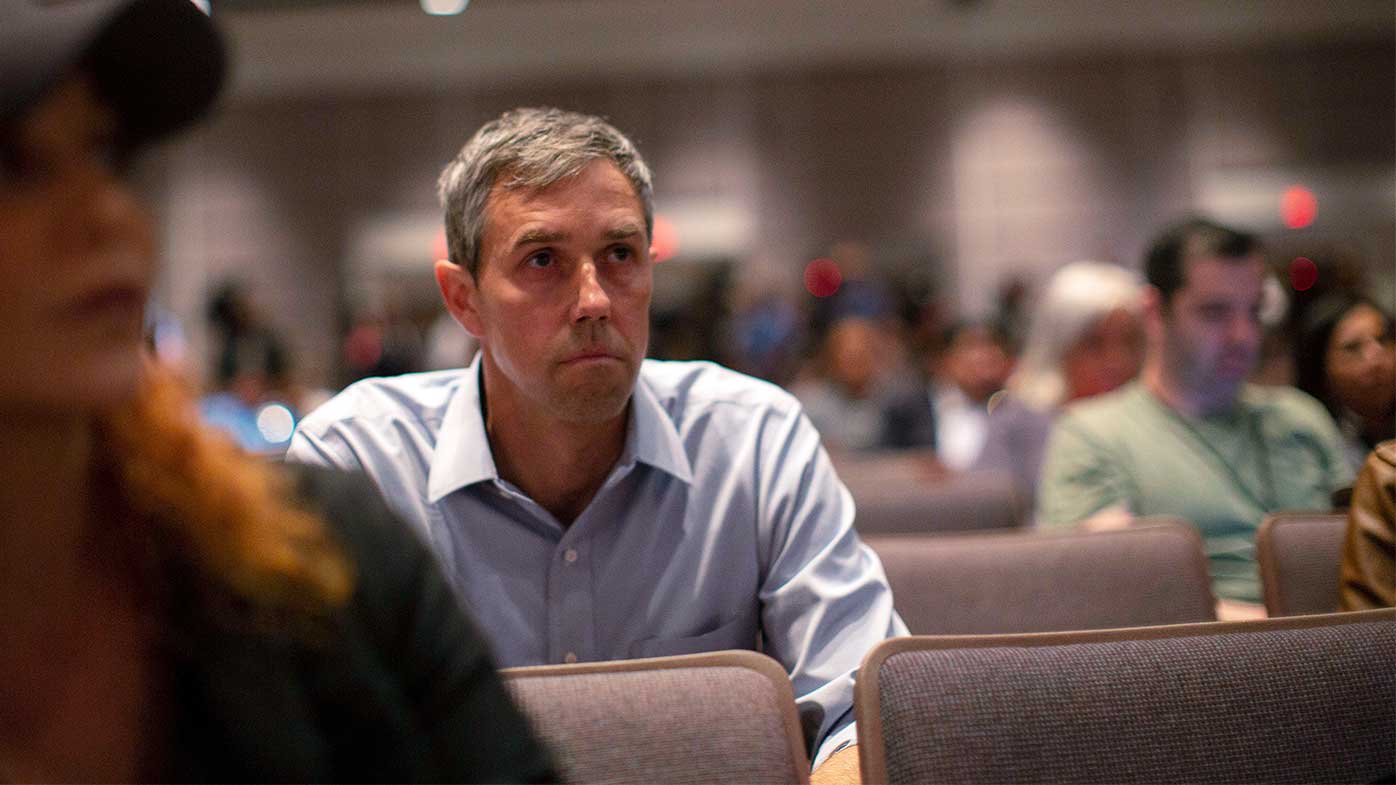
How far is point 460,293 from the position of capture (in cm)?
209

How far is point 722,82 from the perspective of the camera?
1217cm

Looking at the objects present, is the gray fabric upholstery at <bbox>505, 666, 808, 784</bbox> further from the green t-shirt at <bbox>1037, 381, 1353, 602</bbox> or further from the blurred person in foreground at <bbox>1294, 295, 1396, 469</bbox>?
the blurred person in foreground at <bbox>1294, 295, 1396, 469</bbox>

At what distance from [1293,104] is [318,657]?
43.0 feet

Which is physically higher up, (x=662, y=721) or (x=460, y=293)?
(x=460, y=293)

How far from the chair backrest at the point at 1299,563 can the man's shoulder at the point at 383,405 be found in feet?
4.79

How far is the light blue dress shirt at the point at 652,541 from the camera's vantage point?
5.90ft

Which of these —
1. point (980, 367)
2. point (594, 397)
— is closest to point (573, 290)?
point (594, 397)

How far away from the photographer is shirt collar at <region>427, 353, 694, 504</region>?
6.06 ft

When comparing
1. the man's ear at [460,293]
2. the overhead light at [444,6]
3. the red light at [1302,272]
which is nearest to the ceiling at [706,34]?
the overhead light at [444,6]

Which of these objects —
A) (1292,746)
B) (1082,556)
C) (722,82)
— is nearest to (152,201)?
(1292,746)

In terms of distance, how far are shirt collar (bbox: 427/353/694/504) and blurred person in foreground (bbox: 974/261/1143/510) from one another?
8.85 ft

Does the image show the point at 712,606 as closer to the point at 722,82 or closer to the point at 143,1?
the point at 143,1

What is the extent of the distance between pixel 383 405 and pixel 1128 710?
4.02 feet

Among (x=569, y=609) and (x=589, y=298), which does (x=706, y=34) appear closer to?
(x=589, y=298)
